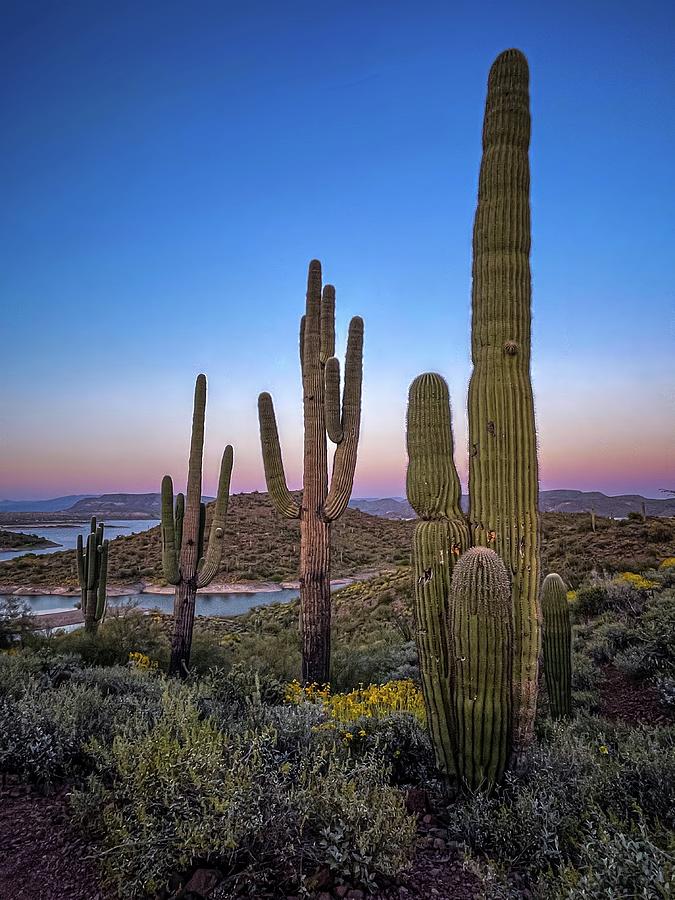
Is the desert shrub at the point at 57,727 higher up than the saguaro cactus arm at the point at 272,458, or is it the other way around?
the saguaro cactus arm at the point at 272,458

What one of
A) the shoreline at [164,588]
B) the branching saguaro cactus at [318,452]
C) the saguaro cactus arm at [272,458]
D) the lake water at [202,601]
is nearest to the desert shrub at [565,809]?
the branching saguaro cactus at [318,452]

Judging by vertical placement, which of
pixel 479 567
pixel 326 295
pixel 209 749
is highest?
pixel 326 295

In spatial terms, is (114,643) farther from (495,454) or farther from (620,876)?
(620,876)

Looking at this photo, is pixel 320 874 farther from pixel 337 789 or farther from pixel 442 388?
pixel 442 388

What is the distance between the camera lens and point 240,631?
56.0ft

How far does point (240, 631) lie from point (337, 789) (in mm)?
14743

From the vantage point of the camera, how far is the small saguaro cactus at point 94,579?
38.8ft

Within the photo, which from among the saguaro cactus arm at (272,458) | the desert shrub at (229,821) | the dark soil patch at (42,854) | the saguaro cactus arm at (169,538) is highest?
the saguaro cactus arm at (272,458)

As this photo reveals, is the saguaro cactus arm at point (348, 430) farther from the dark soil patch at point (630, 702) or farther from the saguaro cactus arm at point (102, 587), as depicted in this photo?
the saguaro cactus arm at point (102, 587)

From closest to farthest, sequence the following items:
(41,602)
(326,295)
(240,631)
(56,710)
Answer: (56,710) < (326,295) < (240,631) < (41,602)

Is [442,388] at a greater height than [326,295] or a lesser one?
lesser

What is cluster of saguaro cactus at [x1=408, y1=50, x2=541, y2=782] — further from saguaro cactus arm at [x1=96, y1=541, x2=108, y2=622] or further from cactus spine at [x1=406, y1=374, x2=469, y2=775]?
saguaro cactus arm at [x1=96, y1=541, x2=108, y2=622]

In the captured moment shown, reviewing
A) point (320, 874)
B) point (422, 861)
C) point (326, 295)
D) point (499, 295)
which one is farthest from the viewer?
point (326, 295)

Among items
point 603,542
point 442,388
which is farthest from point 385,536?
point 442,388
